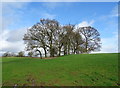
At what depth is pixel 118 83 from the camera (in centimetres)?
1250

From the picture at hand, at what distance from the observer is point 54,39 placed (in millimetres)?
41531

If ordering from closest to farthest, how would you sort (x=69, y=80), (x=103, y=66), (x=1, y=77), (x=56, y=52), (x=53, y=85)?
(x=53, y=85)
(x=69, y=80)
(x=1, y=77)
(x=103, y=66)
(x=56, y=52)

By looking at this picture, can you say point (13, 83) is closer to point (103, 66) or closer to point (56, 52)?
point (103, 66)

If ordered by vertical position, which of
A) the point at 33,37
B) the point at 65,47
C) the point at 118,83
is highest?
the point at 33,37

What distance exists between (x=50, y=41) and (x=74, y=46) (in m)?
6.94

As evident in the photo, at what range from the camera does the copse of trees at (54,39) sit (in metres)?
41.0

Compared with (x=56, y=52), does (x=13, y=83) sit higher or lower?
lower

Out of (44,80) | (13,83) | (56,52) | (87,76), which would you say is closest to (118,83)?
(87,76)

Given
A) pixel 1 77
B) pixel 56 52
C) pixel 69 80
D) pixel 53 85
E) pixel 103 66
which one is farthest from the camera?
pixel 56 52

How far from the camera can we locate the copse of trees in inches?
1613

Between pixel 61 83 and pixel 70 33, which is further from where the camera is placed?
pixel 70 33

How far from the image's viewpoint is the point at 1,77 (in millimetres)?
15797

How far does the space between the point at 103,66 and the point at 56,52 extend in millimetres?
24850

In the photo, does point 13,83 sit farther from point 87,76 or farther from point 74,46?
point 74,46
